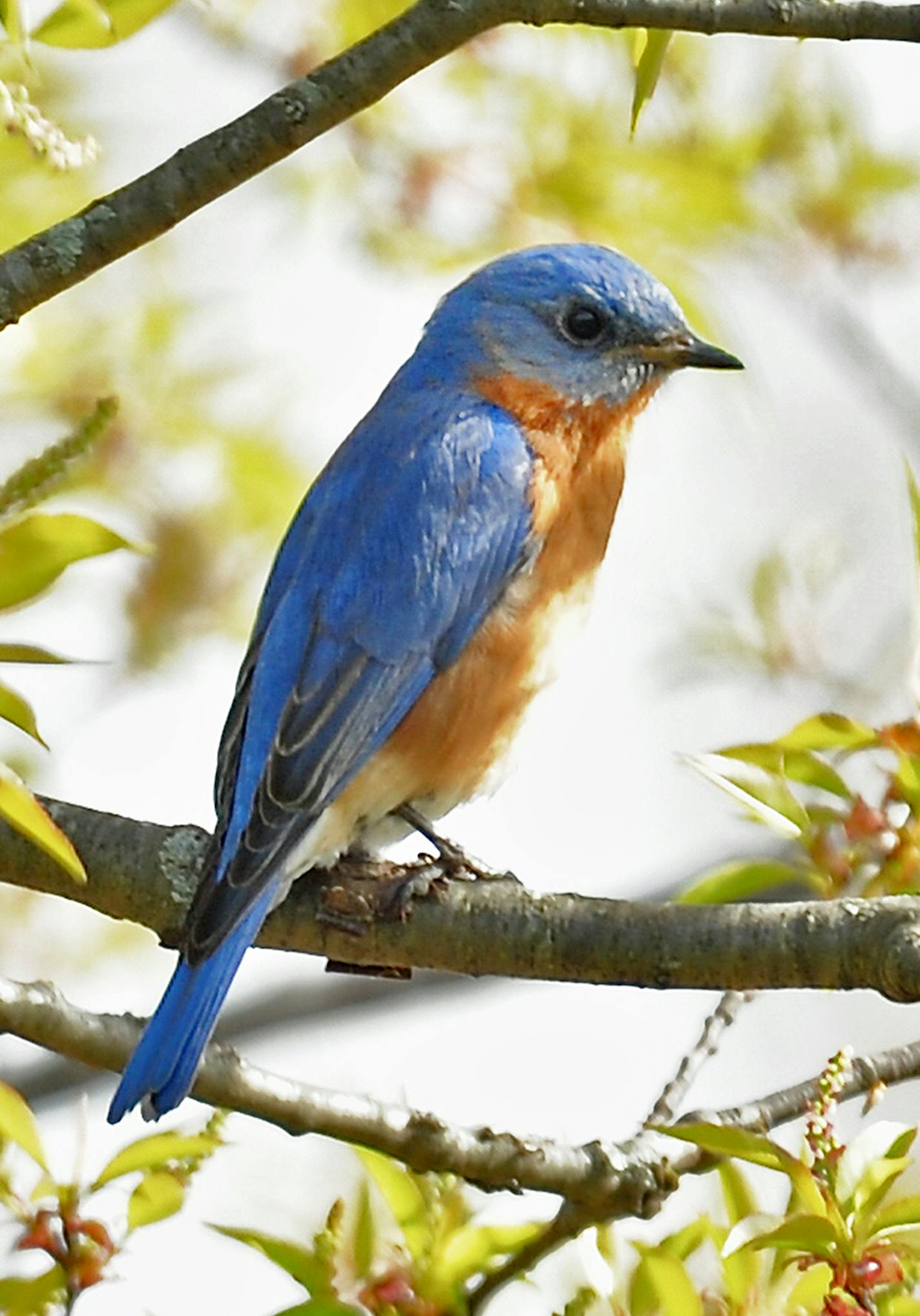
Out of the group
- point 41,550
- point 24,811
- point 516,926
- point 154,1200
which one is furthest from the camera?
point 516,926

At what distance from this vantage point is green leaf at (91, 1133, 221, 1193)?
10.1ft

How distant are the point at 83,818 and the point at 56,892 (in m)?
0.14

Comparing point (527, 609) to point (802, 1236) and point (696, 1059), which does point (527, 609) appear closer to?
point (696, 1059)

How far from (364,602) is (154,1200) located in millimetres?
1555

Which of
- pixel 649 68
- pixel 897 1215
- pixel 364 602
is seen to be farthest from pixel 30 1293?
pixel 649 68

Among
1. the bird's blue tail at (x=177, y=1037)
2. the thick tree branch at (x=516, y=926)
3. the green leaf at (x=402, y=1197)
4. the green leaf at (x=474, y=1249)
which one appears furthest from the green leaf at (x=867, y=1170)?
the bird's blue tail at (x=177, y=1037)

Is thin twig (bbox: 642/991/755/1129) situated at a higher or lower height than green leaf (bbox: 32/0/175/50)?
lower

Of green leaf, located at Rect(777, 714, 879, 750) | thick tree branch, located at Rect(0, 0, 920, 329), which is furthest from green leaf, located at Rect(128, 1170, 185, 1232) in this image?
thick tree branch, located at Rect(0, 0, 920, 329)

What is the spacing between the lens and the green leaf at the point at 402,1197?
10.6 feet

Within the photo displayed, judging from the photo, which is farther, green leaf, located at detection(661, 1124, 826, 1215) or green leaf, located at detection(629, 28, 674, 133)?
green leaf, located at detection(629, 28, 674, 133)

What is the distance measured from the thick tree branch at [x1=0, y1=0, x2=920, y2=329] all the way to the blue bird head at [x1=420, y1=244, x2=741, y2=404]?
180 centimetres

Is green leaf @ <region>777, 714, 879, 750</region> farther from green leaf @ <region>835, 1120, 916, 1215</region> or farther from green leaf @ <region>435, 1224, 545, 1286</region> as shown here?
green leaf @ <region>435, 1224, 545, 1286</region>

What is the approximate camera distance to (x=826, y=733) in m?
3.29

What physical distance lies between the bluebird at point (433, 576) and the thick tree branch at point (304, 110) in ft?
3.69
